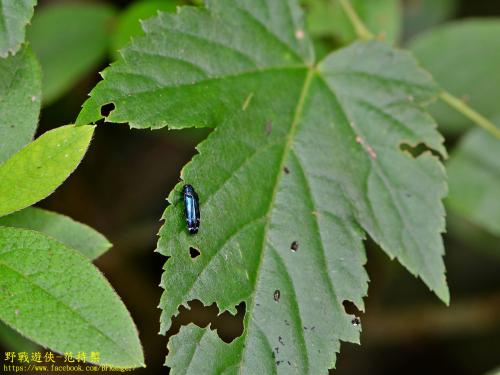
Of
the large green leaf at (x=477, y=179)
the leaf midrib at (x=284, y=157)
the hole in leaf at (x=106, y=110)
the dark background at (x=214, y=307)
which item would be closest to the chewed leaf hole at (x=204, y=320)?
the dark background at (x=214, y=307)

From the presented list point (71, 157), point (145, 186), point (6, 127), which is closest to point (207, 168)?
point (71, 157)

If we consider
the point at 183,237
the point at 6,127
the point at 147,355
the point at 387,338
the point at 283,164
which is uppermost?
the point at 6,127

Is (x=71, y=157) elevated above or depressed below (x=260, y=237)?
above

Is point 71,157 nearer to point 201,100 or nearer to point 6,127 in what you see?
point 6,127

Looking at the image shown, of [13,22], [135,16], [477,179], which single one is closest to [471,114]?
[477,179]

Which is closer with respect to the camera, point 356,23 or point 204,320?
point 356,23

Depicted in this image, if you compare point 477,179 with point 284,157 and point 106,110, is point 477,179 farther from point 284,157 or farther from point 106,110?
point 106,110
